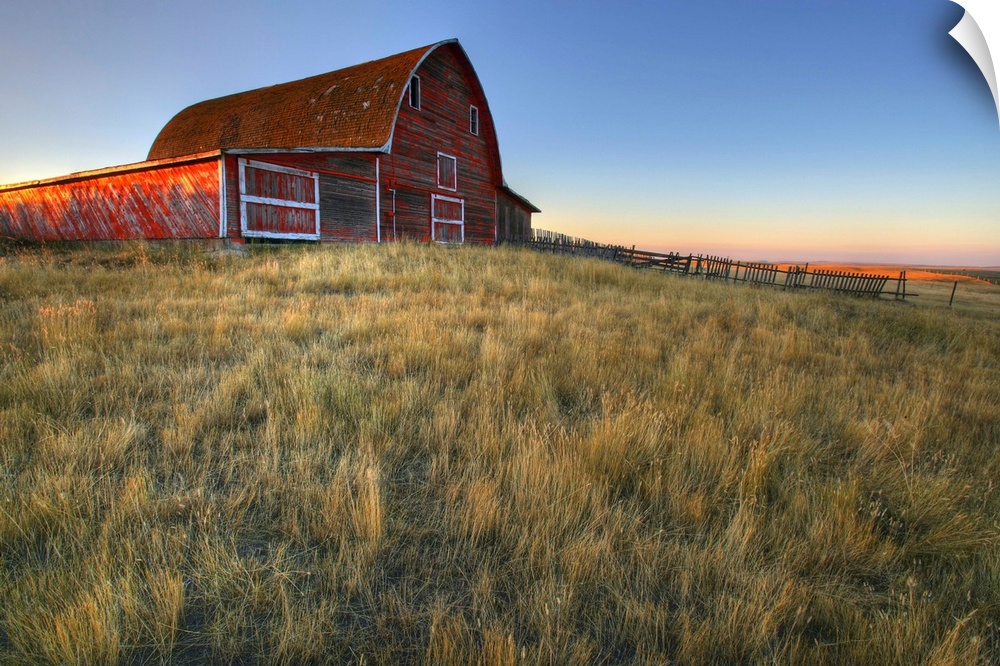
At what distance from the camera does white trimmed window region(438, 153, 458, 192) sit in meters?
18.3

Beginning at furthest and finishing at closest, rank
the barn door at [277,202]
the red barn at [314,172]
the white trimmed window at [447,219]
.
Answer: the white trimmed window at [447,219] → the red barn at [314,172] → the barn door at [277,202]

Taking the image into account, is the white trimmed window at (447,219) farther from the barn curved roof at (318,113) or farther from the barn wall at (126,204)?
the barn wall at (126,204)

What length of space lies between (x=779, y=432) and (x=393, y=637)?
279cm

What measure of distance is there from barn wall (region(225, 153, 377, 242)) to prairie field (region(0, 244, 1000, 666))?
34.4 ft

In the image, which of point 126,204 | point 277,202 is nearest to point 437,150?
point 277,202

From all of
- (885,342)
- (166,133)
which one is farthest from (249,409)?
(166,133)

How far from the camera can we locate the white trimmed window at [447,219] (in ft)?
59.7

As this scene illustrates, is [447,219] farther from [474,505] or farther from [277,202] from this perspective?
[474,505]

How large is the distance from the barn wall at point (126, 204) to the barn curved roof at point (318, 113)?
2919mm

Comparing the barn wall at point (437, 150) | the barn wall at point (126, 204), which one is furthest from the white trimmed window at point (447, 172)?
the barn wall at point (126, 204)

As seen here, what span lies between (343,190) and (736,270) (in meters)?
17.1

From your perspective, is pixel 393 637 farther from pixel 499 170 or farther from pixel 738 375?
pixel 499 170

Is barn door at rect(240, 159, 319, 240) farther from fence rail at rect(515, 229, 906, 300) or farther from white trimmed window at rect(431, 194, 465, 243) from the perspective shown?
fence rail at rect(515, 229, 906, 300)

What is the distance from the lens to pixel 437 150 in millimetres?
17953
